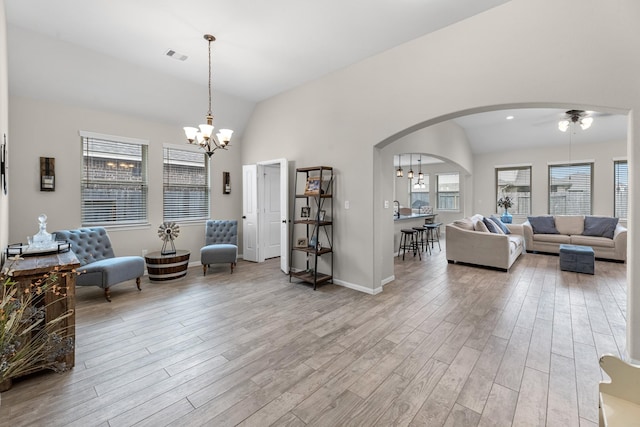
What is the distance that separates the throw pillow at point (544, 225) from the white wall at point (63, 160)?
8.34 meters

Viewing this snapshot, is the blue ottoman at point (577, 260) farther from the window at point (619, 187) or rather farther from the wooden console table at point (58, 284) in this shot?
the wooden console table at point (58, 284)

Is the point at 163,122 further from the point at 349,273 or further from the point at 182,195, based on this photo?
the point at 349,273

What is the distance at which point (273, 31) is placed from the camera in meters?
3.35

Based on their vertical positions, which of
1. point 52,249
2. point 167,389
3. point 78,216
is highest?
point 78,216

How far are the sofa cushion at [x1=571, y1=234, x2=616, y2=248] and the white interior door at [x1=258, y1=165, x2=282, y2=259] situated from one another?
6.74 meters

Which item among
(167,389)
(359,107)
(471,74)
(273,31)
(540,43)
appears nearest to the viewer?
(167,389)

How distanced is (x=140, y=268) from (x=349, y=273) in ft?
10.4

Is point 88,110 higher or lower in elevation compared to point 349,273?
higher

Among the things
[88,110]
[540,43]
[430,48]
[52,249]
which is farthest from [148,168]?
[540,43]

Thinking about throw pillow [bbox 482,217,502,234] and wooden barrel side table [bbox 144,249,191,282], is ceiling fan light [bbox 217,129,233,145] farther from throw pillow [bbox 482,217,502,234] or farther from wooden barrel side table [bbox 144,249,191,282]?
throw pillow [bbox 482,217,502,234]

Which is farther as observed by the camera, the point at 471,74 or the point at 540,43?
the point at 471,74

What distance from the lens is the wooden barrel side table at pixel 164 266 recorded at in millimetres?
4582

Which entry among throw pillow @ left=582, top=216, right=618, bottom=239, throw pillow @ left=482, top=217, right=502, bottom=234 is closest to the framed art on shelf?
throw pillow @ left=482, top=217, right=502, bottom=234

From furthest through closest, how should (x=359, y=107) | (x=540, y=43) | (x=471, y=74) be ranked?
(x=359, y=107) < (x=471, y=74) < (x=540, y=43)
